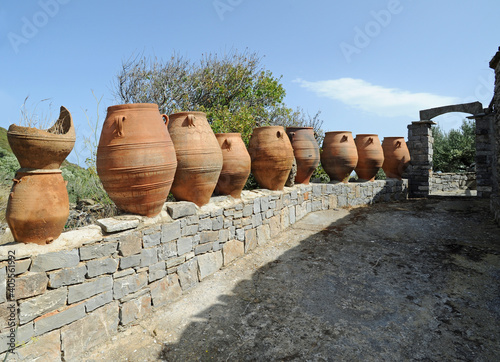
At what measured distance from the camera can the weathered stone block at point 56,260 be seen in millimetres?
2322

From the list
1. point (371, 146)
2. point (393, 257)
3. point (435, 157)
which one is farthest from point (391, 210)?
point (435, 157)

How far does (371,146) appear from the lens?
792cm

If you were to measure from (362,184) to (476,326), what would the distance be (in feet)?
16.6

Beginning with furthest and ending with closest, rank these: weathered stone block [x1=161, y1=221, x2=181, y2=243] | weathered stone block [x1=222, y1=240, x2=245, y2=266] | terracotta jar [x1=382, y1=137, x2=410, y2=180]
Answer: terracotta jar [x1=382, y1=137, x2=410, y2=180], weathered stone block [x1=222, y1=240, x2=245, y2=266], weathered stone block [x1=161, y1=221, x2=181, y2=243]

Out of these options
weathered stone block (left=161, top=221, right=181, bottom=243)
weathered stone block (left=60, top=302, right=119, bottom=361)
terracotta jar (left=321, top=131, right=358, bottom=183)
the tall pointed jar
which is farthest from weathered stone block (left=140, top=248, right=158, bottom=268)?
terracotta jar (left=321, top=131, right=358, bottom=183)

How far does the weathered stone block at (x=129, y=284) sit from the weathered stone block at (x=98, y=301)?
5cm

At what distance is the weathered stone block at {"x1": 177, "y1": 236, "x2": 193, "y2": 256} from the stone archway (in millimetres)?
7748

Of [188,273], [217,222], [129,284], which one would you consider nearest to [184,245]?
[188,273]

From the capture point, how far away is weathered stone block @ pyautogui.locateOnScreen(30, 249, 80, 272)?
2.32 meters

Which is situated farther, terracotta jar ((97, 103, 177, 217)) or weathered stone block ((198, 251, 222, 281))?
weathered stone block ((198, 251, 222, 281))

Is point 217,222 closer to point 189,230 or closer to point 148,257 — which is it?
point 189,230

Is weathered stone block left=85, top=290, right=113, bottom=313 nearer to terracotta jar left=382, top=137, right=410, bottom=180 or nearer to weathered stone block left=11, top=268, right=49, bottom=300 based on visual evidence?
weathered stone block left=11, top=268, right=49, bottom=300

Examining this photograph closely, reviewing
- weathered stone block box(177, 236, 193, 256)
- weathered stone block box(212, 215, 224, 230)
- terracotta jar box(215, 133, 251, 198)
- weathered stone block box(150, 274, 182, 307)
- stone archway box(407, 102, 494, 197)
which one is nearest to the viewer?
weathered stone block box(150, 274, 182, 307)

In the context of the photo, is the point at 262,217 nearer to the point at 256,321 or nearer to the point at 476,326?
the point at 256,321
